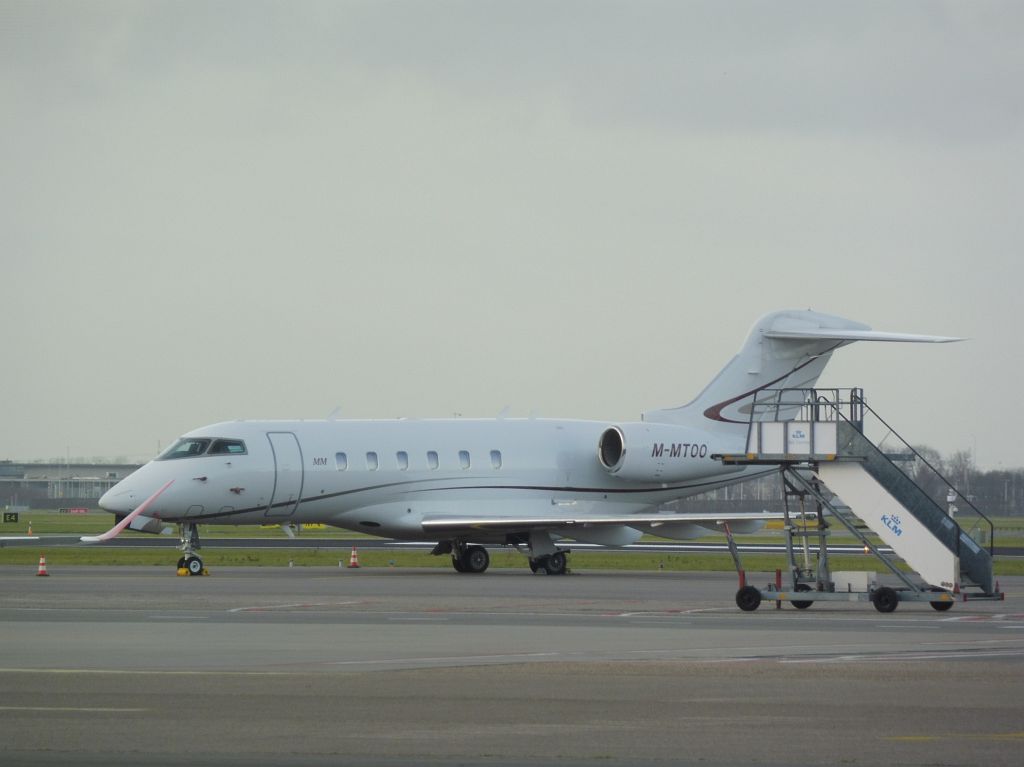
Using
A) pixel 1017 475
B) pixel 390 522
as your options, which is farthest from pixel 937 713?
pixel 1017 475

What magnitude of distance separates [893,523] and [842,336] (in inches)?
580

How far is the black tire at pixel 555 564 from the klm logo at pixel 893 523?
14.5 meters

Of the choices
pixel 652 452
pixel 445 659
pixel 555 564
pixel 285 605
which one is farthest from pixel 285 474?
pixel 445 659

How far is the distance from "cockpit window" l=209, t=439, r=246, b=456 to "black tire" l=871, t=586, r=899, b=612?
1853 centimetres

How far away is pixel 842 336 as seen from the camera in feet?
135

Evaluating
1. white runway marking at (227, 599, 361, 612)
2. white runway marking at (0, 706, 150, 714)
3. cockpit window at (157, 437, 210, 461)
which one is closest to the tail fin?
cockpit window at (157, 437, 210, 461)

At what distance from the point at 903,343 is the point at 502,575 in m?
11.4

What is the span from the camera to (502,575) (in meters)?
40.3

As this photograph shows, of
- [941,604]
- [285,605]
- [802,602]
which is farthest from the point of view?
[285,605]

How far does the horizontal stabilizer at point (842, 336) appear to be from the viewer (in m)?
39.1

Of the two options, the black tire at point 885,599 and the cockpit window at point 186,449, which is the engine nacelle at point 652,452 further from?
the black tire at point 885,599

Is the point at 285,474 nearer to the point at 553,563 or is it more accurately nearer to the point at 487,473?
the point at 487,473

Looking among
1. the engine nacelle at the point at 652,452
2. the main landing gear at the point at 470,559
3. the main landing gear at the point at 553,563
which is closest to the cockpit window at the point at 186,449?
the main landing gear at the point at 470,559

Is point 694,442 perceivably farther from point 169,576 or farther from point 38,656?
point 38,656
